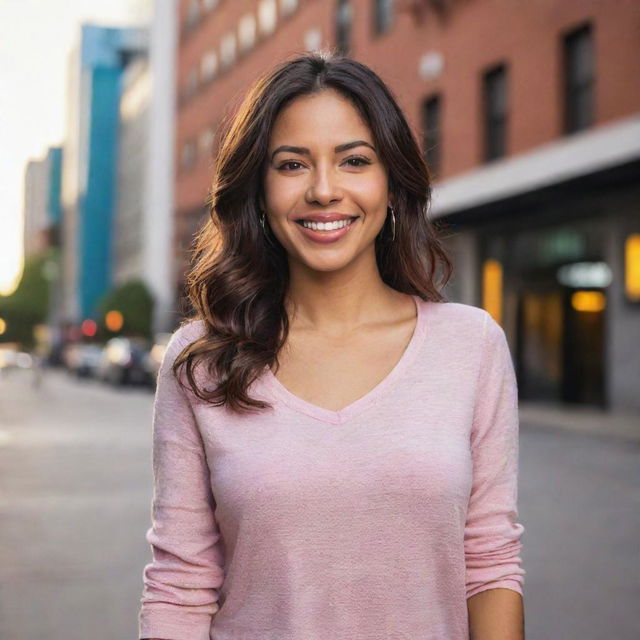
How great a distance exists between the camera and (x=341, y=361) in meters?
2.48

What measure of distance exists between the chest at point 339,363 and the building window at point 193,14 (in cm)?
5402

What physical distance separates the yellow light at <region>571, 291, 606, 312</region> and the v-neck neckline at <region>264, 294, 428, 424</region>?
20.5m

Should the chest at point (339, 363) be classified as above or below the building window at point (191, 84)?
below

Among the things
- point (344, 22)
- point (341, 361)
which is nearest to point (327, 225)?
point (341, 361)

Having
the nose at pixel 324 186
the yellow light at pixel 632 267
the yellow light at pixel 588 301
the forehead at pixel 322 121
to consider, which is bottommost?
the nose at pixel 324 186

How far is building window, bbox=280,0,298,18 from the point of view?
3923 centimetres

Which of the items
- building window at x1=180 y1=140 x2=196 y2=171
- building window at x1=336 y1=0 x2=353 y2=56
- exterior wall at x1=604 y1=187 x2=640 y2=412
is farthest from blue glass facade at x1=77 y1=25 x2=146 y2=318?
exterior wall at x1=604 y1=187 x2=640 y2=412

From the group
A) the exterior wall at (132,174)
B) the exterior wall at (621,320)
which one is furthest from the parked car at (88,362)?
the exterior wall at (621,320)

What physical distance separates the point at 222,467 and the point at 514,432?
0.61m

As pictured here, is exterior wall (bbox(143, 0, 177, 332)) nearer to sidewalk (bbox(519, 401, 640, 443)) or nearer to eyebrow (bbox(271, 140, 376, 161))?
sidewalk (bbox(519, 401, 640, 443))

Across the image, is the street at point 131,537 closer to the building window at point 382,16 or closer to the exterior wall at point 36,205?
the building window at point 382,16

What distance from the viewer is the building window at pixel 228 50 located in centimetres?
4828

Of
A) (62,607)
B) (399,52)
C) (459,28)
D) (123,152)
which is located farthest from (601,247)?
(123,152)

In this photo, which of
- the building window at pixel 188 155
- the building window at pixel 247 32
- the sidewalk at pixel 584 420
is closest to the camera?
the sidewalk at pixel 584 420
